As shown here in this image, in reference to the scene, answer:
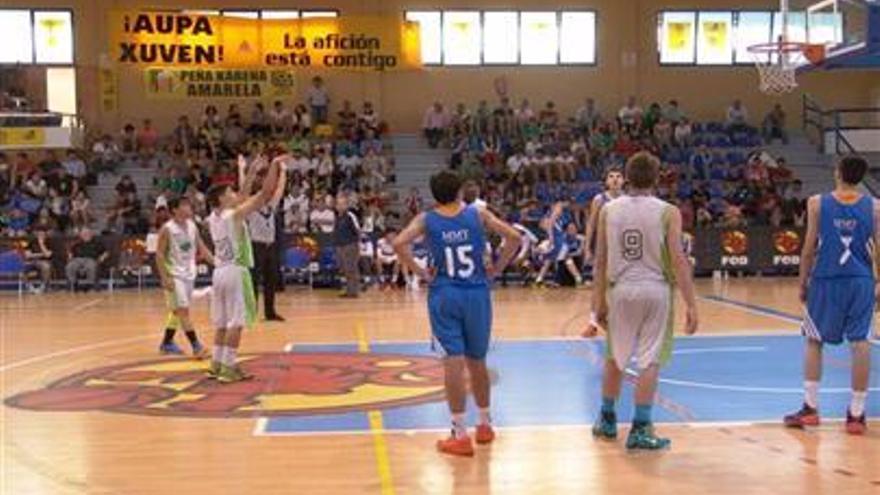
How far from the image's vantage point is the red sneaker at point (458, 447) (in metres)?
7.47

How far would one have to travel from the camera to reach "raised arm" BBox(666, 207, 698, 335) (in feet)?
24.1

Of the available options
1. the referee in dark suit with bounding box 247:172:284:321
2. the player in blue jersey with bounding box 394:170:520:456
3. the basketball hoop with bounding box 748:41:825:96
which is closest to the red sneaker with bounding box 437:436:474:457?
the player in blue jersey with bounding box 394:170:520:456

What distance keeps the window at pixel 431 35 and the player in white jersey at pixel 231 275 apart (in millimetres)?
19939

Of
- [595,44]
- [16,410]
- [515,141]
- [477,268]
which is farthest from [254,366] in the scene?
[595,44]

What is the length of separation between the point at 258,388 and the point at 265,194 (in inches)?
66.4

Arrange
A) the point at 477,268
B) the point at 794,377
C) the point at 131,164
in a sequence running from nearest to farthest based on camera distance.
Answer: the point at 477,268
the point at 794,377
the point at 131,164

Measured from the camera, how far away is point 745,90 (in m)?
30.8

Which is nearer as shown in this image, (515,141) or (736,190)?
(736,190)

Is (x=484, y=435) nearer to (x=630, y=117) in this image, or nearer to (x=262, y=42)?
(x=262, y=42)

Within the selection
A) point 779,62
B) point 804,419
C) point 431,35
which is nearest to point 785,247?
point 779,62

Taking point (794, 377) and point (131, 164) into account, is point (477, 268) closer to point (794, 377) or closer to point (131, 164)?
point (794, 377)

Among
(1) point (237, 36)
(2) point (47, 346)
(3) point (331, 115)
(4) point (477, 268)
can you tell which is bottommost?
(2) point (47, 346)

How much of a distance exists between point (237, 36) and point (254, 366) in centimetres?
1804

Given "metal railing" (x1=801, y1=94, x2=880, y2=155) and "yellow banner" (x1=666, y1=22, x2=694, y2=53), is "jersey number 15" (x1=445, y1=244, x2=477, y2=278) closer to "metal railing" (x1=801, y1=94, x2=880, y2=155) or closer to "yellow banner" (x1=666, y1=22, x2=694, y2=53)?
"metal railing" (x1=801, y1=94, x2=880, y2=155)
